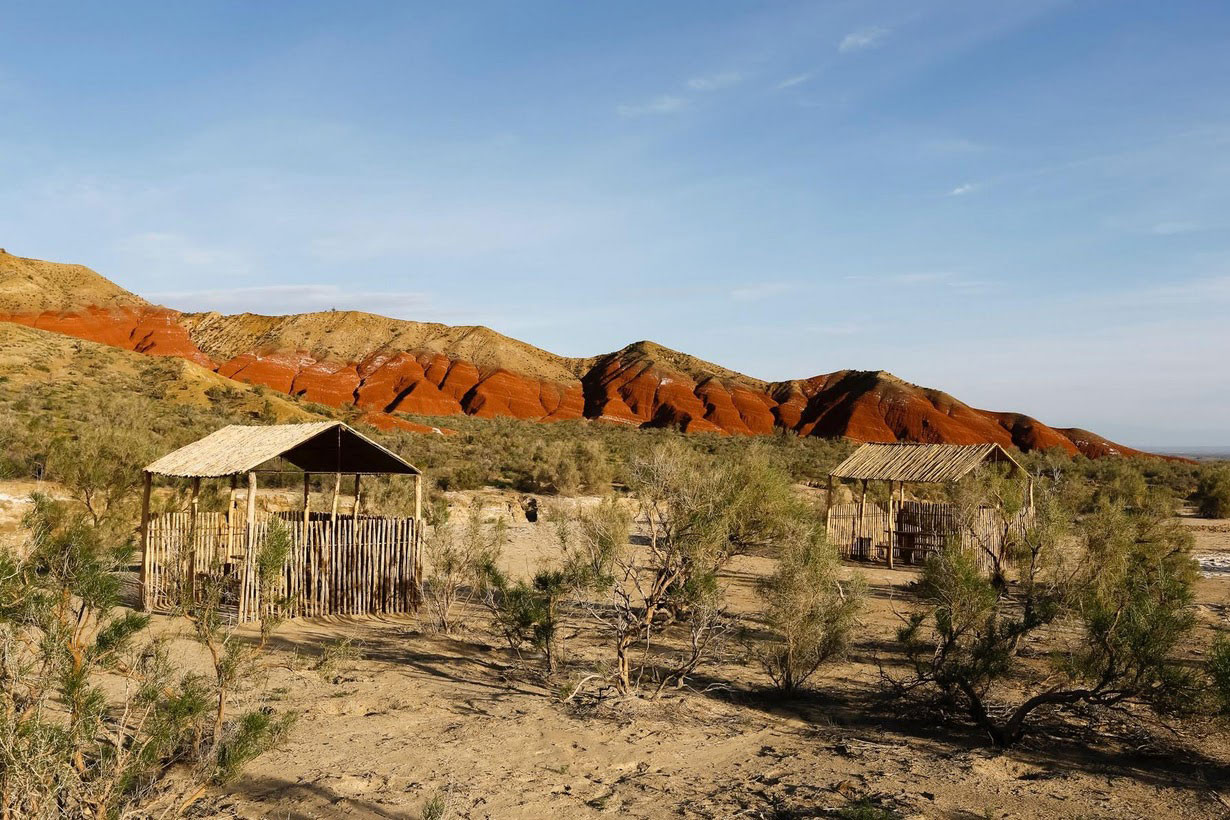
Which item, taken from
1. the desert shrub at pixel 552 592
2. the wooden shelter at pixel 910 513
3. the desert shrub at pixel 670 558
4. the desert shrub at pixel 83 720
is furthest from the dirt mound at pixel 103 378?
the desert shrub at pixel 83 720

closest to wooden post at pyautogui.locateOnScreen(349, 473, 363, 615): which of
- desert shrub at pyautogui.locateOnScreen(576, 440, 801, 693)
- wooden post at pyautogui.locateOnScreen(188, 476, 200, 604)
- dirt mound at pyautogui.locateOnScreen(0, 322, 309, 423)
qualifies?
wooden post at pyautogui.locateOnScreen(188, 476, 200, 604)

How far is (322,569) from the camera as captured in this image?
34.7ft

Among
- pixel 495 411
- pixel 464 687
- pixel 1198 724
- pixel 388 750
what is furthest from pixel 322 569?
pixel 495 411

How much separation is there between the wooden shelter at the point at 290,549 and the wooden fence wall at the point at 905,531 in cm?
997

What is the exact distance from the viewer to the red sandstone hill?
50.3m

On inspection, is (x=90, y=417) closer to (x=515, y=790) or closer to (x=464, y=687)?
(x=464, y=687)

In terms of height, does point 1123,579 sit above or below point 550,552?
above

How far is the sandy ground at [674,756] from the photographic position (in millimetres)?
5289

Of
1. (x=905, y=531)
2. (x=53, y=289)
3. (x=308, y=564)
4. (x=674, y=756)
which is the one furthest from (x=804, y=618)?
(x=53, y=289)

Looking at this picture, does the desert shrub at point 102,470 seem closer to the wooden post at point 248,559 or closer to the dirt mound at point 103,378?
the wooden post at point 248,559

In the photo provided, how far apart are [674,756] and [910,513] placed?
1298 centimetres

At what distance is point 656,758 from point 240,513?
11.9 m

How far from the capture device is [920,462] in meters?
18.4

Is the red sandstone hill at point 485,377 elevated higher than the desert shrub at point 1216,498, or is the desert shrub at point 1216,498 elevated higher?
the red sandstone hill at point 485,377
